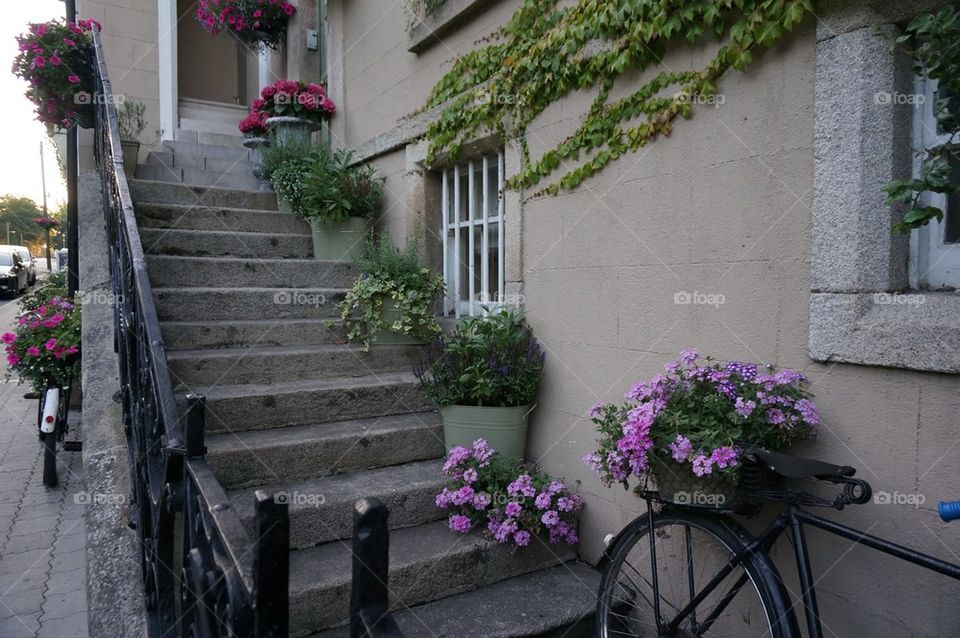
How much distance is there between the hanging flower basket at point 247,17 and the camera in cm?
709

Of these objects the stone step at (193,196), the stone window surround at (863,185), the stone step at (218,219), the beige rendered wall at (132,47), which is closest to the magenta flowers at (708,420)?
the stone window surround at (863,185)

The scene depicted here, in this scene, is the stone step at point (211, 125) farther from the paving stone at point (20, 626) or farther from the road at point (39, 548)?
the paving stone at point (20, 626)

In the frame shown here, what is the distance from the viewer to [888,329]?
6.95 feet

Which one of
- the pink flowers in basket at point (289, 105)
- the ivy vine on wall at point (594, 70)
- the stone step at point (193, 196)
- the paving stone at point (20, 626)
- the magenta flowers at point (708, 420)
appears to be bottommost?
the paving stone at point (20, 626)

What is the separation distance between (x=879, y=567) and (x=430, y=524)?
1.99 m

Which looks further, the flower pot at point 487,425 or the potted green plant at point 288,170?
the potted green plant at point 288,170

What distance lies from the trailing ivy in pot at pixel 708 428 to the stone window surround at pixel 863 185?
0.26 meters

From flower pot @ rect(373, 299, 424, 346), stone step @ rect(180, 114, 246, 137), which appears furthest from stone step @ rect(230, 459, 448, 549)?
stone step @ rect(180, 114, 246, 137)

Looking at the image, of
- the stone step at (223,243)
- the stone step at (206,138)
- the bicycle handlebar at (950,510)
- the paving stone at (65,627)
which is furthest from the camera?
the stone step at (206,138)

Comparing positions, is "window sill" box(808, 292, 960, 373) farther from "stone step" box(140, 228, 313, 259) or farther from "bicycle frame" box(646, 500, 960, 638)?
"stone step" box(140, 228, 313, 259)

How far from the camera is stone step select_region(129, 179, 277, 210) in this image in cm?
532

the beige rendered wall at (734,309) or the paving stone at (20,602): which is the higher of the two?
A: the beige rendered wall at (734,309)

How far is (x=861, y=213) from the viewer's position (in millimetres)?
2217

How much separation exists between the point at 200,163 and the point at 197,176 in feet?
1.10
